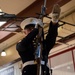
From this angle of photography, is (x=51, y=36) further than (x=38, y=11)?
No

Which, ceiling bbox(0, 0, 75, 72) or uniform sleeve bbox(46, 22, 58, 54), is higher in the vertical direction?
ceiling bbox(0, 0, 75, 72)

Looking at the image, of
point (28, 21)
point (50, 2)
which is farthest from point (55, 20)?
point (50, 2)

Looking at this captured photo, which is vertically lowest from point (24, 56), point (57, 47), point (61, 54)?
point (24, 56)

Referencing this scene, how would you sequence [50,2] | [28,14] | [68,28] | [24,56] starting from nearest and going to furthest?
1. [24,56]
2. [50,2]
3. [28,14]
4. [68,28]

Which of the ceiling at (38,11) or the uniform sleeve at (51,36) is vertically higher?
the ceiling at (38,11)

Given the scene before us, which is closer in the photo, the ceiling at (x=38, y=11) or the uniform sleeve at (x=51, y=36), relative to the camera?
the uniform sleeve at (x=51, y=36)

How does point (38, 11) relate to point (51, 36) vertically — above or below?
above

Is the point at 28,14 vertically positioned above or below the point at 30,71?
above

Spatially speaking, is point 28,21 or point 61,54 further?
point 61,54

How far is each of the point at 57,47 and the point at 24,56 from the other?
10.4 feet

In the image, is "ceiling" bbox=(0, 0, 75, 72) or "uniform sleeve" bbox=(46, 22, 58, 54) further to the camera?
"ceiling" bbox=(0, 0, 75, 72)

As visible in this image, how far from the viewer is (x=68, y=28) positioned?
488cm

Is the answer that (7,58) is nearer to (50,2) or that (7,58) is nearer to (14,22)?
(14,22)

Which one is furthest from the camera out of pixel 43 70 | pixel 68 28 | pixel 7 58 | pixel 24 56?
pixel 7 58
